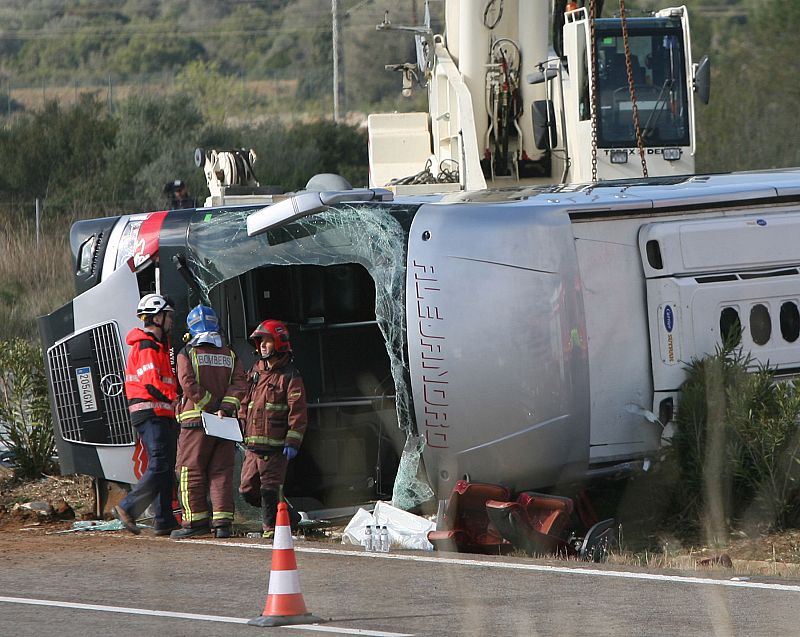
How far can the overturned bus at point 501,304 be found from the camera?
9.77 metres

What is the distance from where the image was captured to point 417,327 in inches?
386

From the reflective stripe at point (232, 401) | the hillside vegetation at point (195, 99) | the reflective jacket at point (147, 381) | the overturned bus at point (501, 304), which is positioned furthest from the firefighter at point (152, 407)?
the hillside vegetation at point (195, 99)

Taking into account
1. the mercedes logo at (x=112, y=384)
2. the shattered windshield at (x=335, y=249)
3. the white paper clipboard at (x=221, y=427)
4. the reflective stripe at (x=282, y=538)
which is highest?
the shattered windshield at (x=335, y=249)

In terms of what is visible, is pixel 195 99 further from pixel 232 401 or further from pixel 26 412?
pixel 232 401

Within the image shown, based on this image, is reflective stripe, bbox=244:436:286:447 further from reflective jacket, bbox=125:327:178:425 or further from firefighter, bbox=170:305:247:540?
reflective jacket, bbox=125:327:178:425

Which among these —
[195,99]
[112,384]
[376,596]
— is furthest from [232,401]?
[195,99]

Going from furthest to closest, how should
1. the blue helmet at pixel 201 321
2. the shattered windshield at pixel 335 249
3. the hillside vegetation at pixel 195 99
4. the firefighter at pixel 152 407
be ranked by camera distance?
the hillside vegetation at pixel 195 99 < the firefighter at pixel 152 407 < the blue helmet at pixel 201 321 < the shattered windshield at pixel 335 249

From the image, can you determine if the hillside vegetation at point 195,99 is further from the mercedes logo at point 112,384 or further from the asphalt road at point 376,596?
the asphalt road at point 376,596

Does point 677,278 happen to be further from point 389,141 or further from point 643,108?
point 389,141

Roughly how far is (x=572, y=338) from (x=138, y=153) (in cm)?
2721

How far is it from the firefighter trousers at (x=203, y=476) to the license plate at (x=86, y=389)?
115 centimetres

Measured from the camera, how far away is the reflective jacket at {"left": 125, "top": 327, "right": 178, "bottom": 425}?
35.2ft

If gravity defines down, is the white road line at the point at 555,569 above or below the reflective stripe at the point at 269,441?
below

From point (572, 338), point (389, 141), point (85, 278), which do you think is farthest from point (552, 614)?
point (389, 141)
